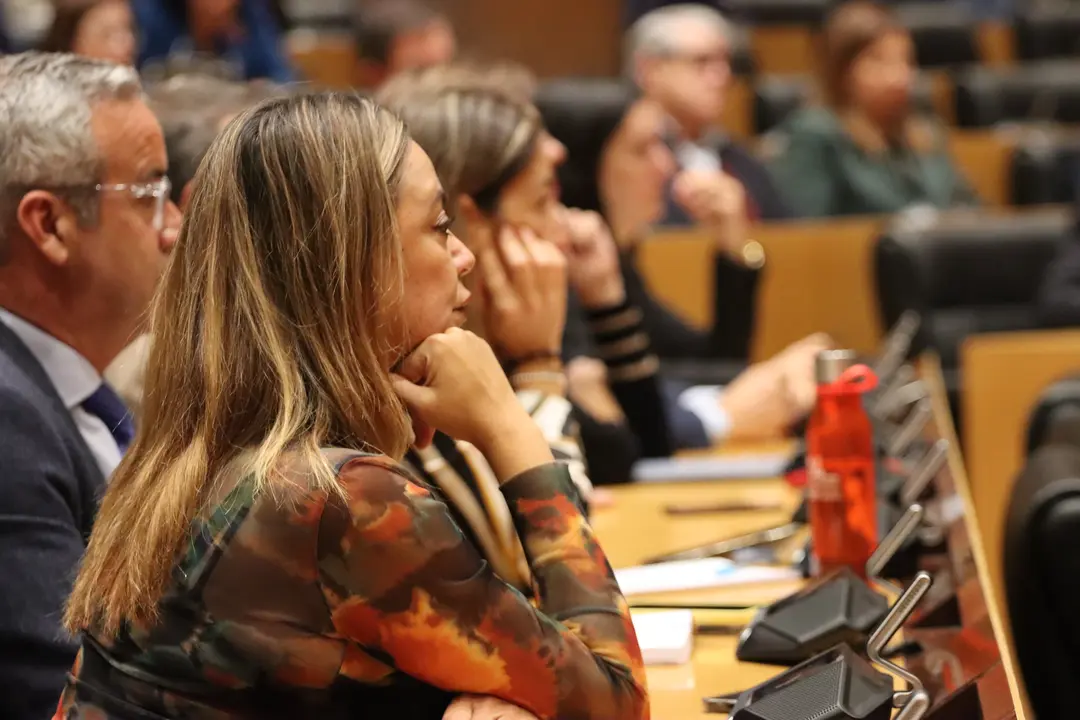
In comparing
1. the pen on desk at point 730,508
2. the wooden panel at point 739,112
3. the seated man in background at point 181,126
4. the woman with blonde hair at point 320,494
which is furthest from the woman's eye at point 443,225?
the wooden panel at point 739,112

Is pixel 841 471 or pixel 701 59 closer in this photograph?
pixel 841 471

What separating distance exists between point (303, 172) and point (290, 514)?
276 millimetres

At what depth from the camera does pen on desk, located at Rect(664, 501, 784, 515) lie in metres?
2.27

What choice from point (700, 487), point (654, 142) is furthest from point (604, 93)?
point (700, 487)

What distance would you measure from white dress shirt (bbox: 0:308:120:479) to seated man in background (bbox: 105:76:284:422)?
54 mm

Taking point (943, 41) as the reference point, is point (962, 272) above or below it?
below

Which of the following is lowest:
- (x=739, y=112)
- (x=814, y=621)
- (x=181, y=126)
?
(x=739, y=112)

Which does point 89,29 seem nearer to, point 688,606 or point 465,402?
point 688,606

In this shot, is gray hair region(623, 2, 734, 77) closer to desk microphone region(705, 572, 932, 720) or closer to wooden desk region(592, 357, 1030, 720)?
wooden desk region(592, 357, 1030, 720)

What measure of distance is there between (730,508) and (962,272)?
2022 mm

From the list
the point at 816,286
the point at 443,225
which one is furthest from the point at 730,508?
the point at 816,286

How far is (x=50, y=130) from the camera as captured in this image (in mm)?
1678

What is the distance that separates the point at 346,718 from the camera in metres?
1.18

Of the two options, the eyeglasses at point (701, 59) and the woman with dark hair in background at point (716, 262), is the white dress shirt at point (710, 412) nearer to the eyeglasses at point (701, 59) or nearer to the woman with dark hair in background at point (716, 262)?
the woman with dark hair in background at point (716, 262)
